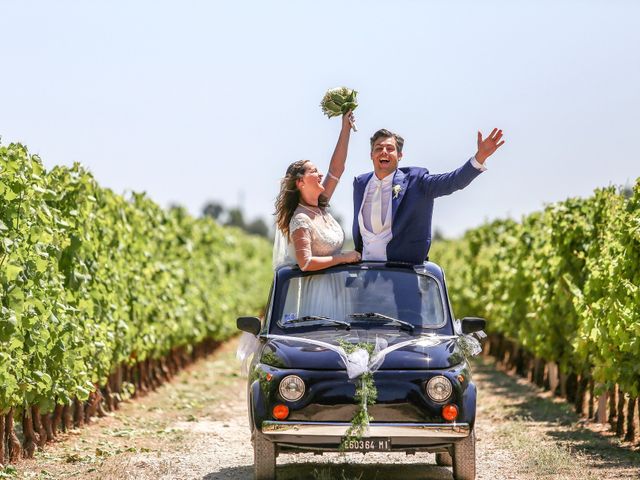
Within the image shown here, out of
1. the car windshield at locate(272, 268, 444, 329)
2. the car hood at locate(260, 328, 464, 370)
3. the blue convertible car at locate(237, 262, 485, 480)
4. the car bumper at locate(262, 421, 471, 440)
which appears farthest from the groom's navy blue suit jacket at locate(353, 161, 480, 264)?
the car bumper at locate(262, 421, 471, 440)

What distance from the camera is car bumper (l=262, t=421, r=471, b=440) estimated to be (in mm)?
7930

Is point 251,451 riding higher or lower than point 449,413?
lower

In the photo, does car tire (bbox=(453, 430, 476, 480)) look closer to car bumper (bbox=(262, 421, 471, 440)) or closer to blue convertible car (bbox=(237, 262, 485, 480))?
blue convertible car (bbox=(237, 262, 485, 480))

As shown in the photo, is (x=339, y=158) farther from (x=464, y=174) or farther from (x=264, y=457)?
(x=264, y=457)

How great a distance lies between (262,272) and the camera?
140 ft

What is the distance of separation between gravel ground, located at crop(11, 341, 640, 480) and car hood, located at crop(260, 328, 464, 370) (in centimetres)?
98

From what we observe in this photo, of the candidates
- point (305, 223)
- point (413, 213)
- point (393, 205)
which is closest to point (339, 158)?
point (393, 205)

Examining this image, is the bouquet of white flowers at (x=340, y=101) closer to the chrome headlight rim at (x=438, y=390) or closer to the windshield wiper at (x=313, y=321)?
the windshield wiper at (x=313, y=321)

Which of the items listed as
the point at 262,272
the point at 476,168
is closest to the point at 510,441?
the point at 476,168

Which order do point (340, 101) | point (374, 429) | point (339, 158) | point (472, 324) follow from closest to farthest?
1. point (374, 429)
2. point (472, 324)
3. point (339, 158)
4. point (340, 101)

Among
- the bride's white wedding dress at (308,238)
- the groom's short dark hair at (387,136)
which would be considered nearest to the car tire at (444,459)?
the bride's white wedding dress at (308,238)

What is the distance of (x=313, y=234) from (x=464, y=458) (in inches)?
99.3

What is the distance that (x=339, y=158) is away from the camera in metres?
10.8

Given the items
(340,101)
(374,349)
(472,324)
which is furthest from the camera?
(340,101)
